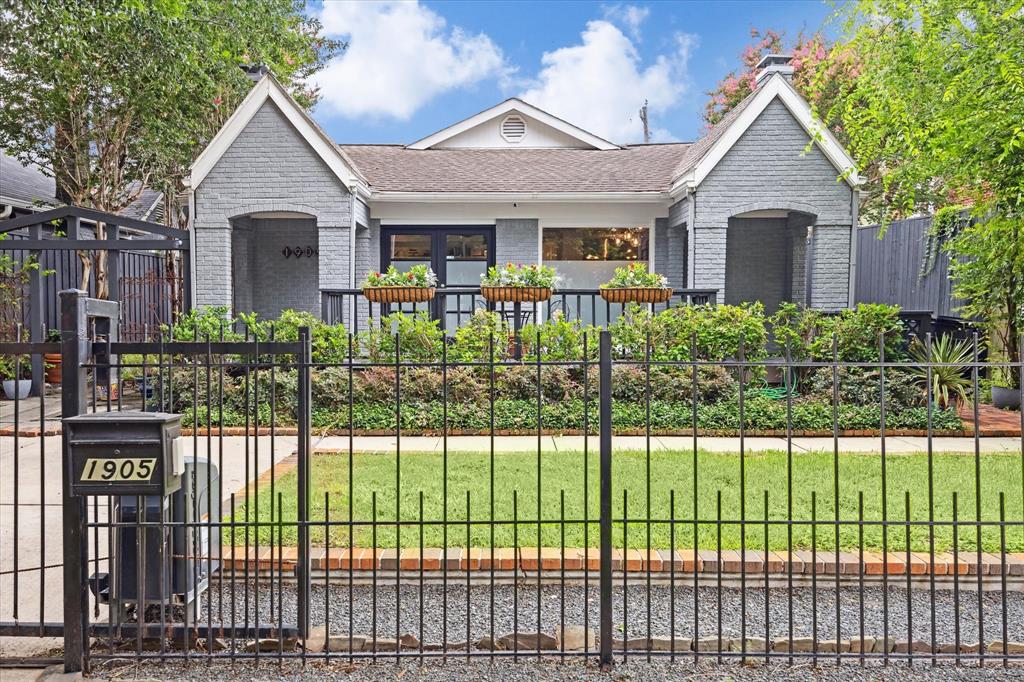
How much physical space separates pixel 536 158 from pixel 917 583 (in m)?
12.0

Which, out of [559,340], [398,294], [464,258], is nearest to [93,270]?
[464,258]

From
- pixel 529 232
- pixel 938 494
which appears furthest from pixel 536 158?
pixel 938 494

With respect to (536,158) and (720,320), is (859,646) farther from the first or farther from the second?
(536,158)

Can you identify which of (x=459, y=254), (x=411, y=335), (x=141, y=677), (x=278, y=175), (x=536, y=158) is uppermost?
(x=536, y=158)

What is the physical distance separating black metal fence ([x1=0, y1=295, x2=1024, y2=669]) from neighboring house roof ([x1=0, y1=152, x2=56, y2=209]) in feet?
32.9

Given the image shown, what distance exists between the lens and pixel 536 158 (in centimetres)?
1501

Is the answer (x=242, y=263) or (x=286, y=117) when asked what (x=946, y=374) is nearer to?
(x=286, y=117)

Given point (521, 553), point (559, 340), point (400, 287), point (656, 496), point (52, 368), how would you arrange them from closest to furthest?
point (521, 553), point (656, 496), point (559, 340), point (400, 287), point (52, 368)

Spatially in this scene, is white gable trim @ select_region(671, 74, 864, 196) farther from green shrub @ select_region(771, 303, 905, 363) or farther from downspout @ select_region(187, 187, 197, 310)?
downspout @ select_region(187, 187, 197, 310)

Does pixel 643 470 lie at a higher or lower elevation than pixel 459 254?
lower

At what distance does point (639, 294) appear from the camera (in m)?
10.5

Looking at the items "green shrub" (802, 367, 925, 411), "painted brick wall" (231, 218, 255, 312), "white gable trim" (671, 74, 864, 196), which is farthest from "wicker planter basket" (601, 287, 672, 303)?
"painted brick wall" (231, 218, 255, 312)

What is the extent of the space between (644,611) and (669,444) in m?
3.89

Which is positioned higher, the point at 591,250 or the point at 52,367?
the point at 591,250
